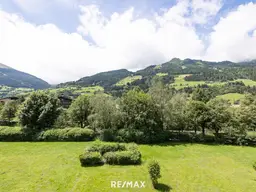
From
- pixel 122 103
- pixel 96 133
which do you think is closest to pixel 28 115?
pixel 96 133

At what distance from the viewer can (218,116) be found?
3303 centimetres

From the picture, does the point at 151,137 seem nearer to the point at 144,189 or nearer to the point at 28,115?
the point at 144,189

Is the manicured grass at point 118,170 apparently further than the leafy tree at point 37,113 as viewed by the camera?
No

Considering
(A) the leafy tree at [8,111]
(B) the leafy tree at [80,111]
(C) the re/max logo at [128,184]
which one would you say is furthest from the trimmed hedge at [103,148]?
(A) the leafy tree at [8,111]

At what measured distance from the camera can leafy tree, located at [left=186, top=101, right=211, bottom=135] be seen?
33078 mm

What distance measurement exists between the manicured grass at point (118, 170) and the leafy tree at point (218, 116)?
22.7 ft

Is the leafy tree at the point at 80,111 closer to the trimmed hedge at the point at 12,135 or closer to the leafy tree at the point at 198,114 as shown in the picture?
the trimmed hedge at the point at 12,135

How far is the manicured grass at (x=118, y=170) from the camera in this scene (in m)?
15.7

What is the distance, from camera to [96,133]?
1292 inches

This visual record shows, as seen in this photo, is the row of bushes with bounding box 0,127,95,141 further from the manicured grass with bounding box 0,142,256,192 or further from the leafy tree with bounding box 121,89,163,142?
the leafy tree with bounding box 121,89,163,142

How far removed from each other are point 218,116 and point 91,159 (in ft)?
83.0

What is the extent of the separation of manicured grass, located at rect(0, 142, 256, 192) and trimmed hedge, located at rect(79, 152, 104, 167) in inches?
33.3

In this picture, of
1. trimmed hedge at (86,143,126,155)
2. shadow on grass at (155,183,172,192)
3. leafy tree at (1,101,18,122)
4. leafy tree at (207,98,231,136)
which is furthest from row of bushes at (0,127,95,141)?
leafy tree at (207,98,231,136)

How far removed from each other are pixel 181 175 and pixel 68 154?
14931mm
